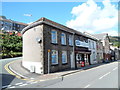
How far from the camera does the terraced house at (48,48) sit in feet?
45.4

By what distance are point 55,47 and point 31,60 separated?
11.1 feet

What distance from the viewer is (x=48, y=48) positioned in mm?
14422

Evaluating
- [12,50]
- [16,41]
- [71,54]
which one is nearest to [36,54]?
[71,54]

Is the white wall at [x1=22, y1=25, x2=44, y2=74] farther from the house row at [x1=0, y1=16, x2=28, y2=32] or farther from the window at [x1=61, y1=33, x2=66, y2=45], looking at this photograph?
the house row at [x1=0, y1=16, x2=28, y2=32]

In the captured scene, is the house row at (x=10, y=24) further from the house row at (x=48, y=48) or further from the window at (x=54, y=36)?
the window at (x=54, y=36)

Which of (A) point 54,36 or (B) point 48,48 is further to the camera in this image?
(A) point 54,36

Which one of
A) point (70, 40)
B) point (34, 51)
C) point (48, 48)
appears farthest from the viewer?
point (70, 40)

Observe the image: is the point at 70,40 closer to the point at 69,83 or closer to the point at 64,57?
the point at 64,57

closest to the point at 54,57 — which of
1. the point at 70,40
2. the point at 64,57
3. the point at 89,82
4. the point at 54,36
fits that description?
the point at 64,57

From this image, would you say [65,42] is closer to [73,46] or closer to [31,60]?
[73,46]

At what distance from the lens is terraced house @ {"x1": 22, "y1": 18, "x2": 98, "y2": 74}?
13.8 m

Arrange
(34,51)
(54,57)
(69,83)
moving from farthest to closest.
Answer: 1. (54,57)
2. (34,51)
3. (69,83)

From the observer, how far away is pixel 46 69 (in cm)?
1361

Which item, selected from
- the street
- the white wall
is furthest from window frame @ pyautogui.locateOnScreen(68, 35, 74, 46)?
the street
